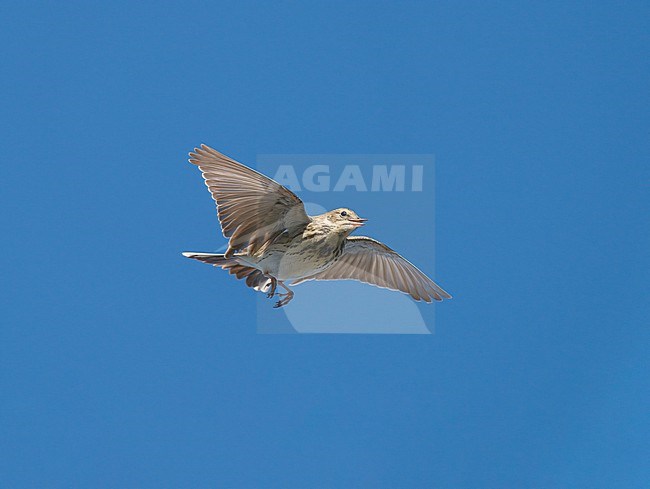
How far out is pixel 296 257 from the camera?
1.94 m

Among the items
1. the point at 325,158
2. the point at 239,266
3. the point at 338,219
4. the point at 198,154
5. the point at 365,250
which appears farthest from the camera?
the point at 325,158

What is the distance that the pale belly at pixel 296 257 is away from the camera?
1939 millimetres

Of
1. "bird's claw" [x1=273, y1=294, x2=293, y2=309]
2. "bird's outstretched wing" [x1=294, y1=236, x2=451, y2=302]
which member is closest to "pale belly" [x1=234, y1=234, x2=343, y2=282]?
"bird's claw" [x1=273, y1=294, x2=293, y2=309]

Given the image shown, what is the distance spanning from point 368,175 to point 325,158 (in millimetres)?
145

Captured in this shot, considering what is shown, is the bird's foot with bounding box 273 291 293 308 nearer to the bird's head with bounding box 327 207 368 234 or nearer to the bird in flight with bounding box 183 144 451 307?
the bird in flight with bounding box 183 144 451 307

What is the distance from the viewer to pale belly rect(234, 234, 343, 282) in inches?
76.4

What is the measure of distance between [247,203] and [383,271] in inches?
21.0

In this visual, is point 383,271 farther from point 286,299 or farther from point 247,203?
point 247,203

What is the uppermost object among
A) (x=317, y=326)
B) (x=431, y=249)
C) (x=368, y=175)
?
(x=368, y=175)

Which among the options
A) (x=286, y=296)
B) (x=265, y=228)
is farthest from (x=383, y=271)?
(x=265, y=228)

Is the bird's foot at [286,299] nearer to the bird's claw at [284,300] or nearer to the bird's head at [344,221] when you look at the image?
the bird's claw at [284,300]

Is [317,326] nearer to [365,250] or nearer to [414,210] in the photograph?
[414,210]

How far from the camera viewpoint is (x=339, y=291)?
2.83m

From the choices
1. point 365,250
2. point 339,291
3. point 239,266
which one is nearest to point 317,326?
point 339,291
